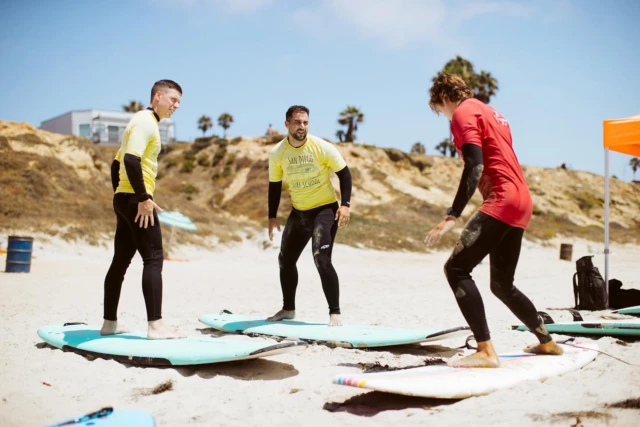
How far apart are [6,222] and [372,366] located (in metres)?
13.7

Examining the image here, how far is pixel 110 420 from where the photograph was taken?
259 centimetres

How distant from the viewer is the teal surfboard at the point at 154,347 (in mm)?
3779

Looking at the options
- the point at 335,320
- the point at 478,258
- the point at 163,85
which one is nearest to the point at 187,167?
the point at 335,320

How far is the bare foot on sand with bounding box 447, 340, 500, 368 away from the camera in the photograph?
353 centimetres

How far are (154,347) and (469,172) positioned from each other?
2.54 m

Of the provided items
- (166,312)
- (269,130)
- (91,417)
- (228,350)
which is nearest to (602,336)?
(228,350)

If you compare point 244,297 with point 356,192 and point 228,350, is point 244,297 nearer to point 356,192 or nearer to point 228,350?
point 228,350

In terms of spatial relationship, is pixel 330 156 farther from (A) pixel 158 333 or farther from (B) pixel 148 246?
(A) pixel 158 333

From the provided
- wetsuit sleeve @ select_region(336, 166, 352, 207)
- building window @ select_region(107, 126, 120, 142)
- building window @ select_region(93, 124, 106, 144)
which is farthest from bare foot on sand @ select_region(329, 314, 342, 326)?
building window @ select_region(93, 124, 106, 144)

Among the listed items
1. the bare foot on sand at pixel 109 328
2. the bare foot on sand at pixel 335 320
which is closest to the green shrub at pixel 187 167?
the bare foot on sand at pixel 335 320

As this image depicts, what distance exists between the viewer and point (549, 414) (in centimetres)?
269

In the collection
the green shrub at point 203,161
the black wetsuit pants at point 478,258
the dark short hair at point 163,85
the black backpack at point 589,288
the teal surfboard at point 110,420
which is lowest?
the teal surfboard at point 110,420

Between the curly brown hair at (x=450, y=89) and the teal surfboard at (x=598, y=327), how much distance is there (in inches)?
83.6

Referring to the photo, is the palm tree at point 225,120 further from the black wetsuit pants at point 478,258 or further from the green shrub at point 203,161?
the black wetsuit pants at point 478,258
